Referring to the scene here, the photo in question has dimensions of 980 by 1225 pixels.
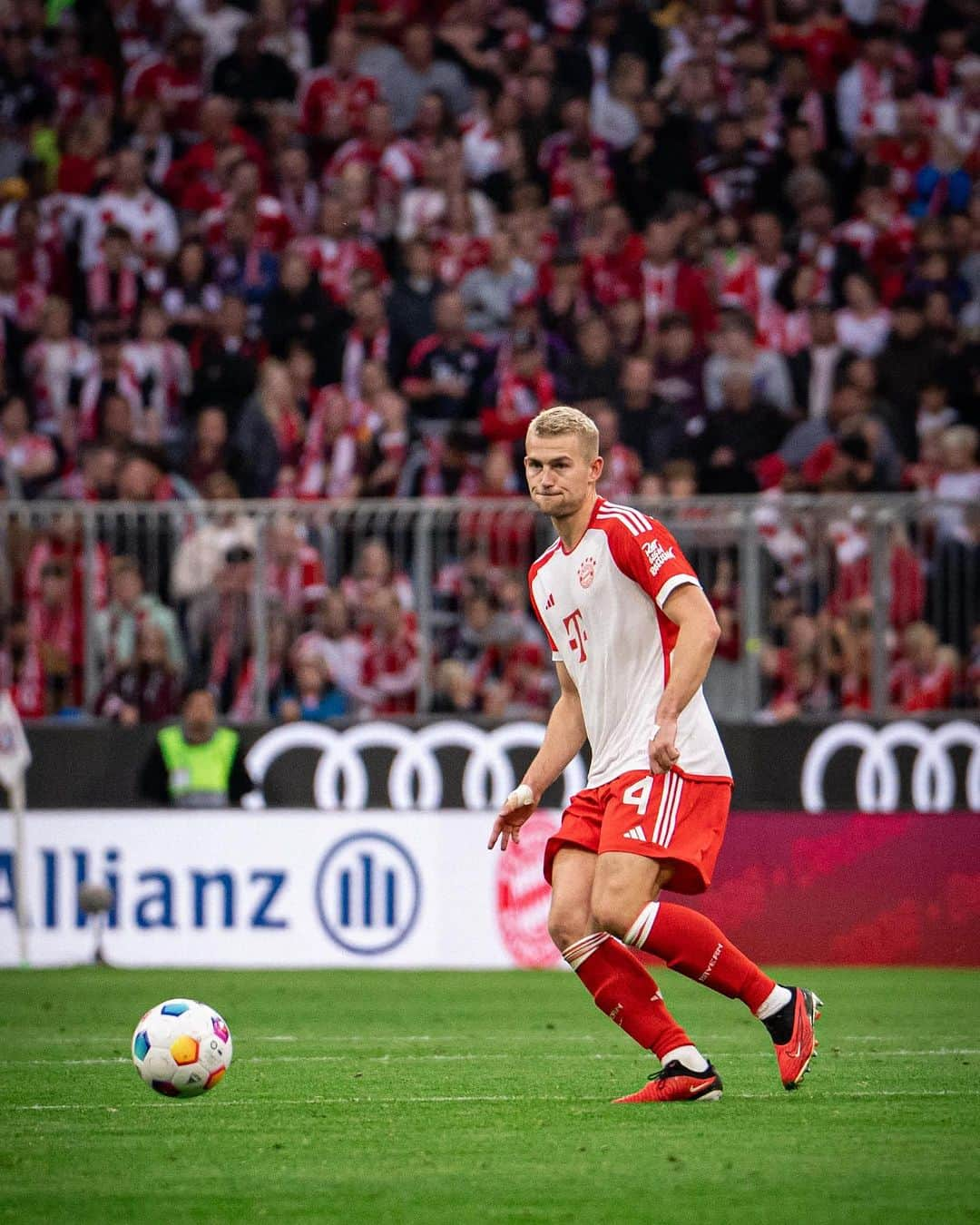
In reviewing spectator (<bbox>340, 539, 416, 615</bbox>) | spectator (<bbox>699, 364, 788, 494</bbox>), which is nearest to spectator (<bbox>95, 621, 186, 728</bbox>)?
spectator (<bbox>340, 539, 416, 615</bbox>)

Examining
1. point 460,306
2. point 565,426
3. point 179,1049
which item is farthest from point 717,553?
point 179,1049

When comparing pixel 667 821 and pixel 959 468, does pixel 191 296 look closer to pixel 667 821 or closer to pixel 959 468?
pixel 959 468

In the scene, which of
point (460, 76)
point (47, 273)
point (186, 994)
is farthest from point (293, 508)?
point (460, 76)

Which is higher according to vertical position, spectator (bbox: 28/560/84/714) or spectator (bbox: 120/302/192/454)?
spectator (bbox: 120/302/192/454)

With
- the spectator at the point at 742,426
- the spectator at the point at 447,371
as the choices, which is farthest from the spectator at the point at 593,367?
the spectator at the point at 742,426

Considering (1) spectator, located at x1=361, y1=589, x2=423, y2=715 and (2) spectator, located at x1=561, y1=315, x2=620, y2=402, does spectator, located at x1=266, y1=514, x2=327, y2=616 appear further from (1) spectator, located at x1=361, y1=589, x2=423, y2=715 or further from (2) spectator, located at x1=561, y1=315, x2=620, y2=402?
(2) spectator, located at x1=561, y1=315, x2=620, y2=402

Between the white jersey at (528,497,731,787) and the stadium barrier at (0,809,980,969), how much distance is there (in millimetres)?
6711

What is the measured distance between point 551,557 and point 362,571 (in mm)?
7553

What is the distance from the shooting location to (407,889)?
14180 millimetres

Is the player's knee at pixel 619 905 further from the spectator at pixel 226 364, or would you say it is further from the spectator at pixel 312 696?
the spectator at pixel 226 364

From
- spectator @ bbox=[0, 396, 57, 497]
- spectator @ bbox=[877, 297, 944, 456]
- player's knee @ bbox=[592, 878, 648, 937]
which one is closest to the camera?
player's knee @ bbox=[592, 878, 648, 937]

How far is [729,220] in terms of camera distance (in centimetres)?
1861

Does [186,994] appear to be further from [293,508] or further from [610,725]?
[610,725]

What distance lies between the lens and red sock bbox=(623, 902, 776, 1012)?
23.1 ft
